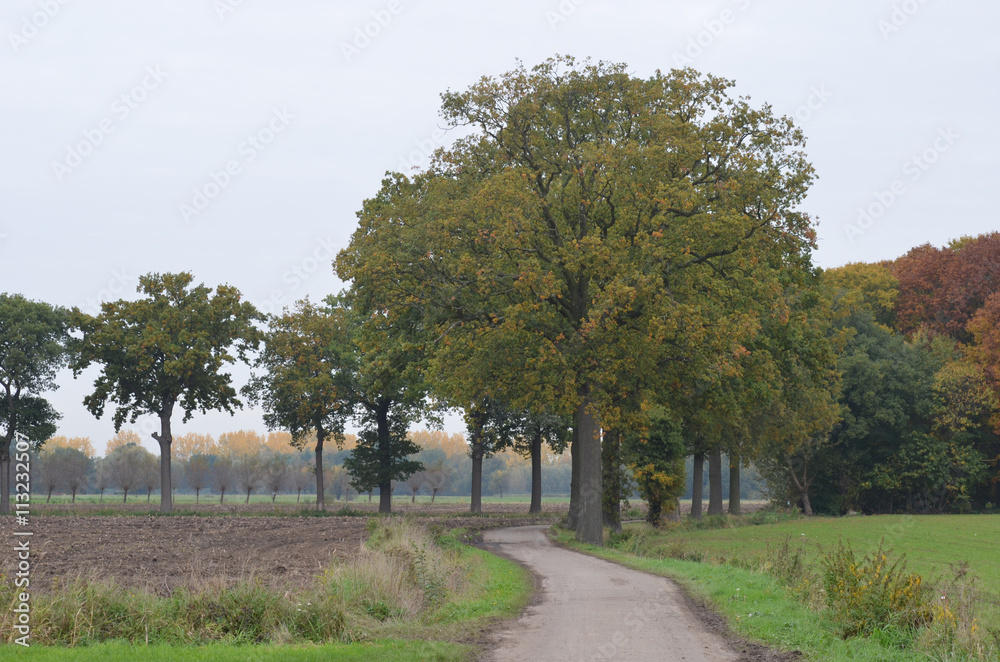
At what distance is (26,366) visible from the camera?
186 feet

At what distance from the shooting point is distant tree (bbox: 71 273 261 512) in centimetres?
5616

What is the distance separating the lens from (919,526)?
47062mm

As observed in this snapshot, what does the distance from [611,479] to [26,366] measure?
40.8 m

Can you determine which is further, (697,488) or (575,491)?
(697,488)

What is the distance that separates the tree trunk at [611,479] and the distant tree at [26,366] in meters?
39.4

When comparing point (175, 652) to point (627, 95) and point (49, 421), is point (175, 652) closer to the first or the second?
point (627, 95)

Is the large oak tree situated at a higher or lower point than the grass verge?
higher

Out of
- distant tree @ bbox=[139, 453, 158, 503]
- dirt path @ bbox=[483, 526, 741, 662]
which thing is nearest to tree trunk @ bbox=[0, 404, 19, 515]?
dirt path @ bbox=[483, 526, 741, 662]

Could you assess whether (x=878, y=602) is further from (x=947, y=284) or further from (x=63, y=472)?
(x=63, y=472)

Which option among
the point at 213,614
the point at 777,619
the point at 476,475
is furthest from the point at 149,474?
the point at 777,619

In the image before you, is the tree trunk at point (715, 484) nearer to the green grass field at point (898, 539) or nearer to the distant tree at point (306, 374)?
the green grass field at point (898, 539)

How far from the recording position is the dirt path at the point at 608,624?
12.2 metres

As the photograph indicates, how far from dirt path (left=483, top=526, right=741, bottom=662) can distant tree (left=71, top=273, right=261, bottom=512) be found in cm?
4037

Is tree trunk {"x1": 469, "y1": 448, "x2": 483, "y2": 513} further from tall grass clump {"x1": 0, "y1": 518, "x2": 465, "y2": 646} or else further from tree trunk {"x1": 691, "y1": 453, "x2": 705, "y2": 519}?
tall grass clump {"x1": 0, "y1": 518, "x2": 465, "y2": 646}
